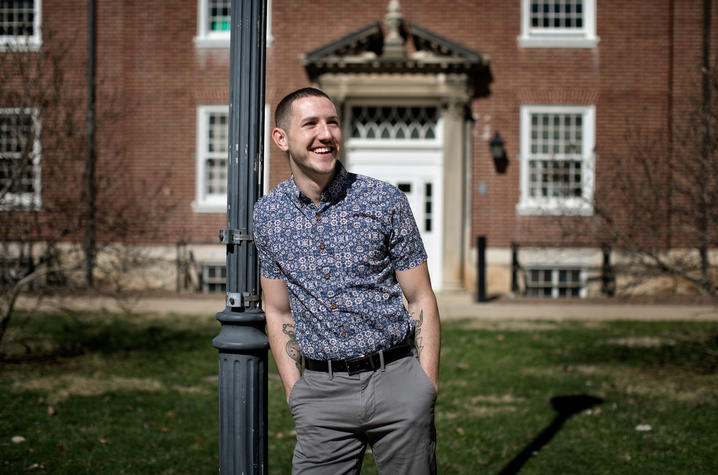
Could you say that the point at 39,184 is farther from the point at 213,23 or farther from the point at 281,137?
the point at 213,23

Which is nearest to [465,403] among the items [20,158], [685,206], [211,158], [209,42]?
[685,206]

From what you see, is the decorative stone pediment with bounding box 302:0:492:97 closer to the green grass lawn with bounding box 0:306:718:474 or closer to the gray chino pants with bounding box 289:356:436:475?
the green grass lawn with bounding box 0:306:718:474

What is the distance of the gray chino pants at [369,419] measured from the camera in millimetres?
2547

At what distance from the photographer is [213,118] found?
15.9m

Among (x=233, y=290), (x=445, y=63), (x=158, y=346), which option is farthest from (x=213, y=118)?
(x=233, y=290)

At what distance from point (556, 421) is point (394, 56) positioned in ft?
33.9

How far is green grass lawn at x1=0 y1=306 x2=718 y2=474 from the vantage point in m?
4.89

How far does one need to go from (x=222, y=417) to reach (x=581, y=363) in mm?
5787

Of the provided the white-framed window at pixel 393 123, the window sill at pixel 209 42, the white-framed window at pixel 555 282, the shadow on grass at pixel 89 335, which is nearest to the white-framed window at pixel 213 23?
the window sill at pixel 209 42

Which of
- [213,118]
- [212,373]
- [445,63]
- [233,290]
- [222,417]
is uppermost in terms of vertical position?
[445,63]

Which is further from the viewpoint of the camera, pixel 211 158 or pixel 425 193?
pixel 211 158

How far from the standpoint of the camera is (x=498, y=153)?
48.1 feet

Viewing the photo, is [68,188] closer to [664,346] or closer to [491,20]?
[664,346]

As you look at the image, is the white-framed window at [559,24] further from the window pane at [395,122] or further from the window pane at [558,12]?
the window pane at [395,122]
